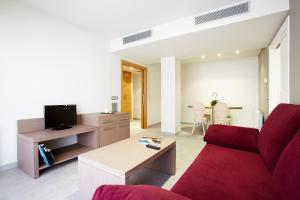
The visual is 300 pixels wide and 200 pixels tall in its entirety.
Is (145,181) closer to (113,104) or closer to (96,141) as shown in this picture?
(96,141)

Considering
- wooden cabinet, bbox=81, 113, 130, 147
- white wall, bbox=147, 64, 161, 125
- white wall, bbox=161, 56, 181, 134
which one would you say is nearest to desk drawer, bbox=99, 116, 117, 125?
wooden cabinet, bbox=81, 113, 130, 147

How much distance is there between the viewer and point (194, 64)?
18.5 ft

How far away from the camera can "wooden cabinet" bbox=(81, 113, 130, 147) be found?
2.78m

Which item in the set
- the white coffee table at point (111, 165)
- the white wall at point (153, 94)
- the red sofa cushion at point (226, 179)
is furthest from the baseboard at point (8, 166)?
the white wall at point (153, 94)

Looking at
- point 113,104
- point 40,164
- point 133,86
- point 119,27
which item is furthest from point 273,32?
point 133,86

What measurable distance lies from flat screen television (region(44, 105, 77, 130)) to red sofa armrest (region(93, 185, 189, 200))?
2153 mm

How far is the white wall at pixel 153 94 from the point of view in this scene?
204 inches

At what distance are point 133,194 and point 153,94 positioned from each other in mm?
4884

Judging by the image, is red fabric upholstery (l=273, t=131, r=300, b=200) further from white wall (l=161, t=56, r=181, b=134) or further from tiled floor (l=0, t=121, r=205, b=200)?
white wall (l=161, t=56, r=181, b=134)

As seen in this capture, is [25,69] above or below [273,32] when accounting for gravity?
below

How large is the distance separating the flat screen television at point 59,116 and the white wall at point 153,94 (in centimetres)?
281

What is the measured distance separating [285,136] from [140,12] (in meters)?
2.51

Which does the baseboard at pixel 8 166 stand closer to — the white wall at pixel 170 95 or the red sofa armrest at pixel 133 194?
the red sofa armrest at pixel 133 194

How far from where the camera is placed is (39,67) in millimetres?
2389
